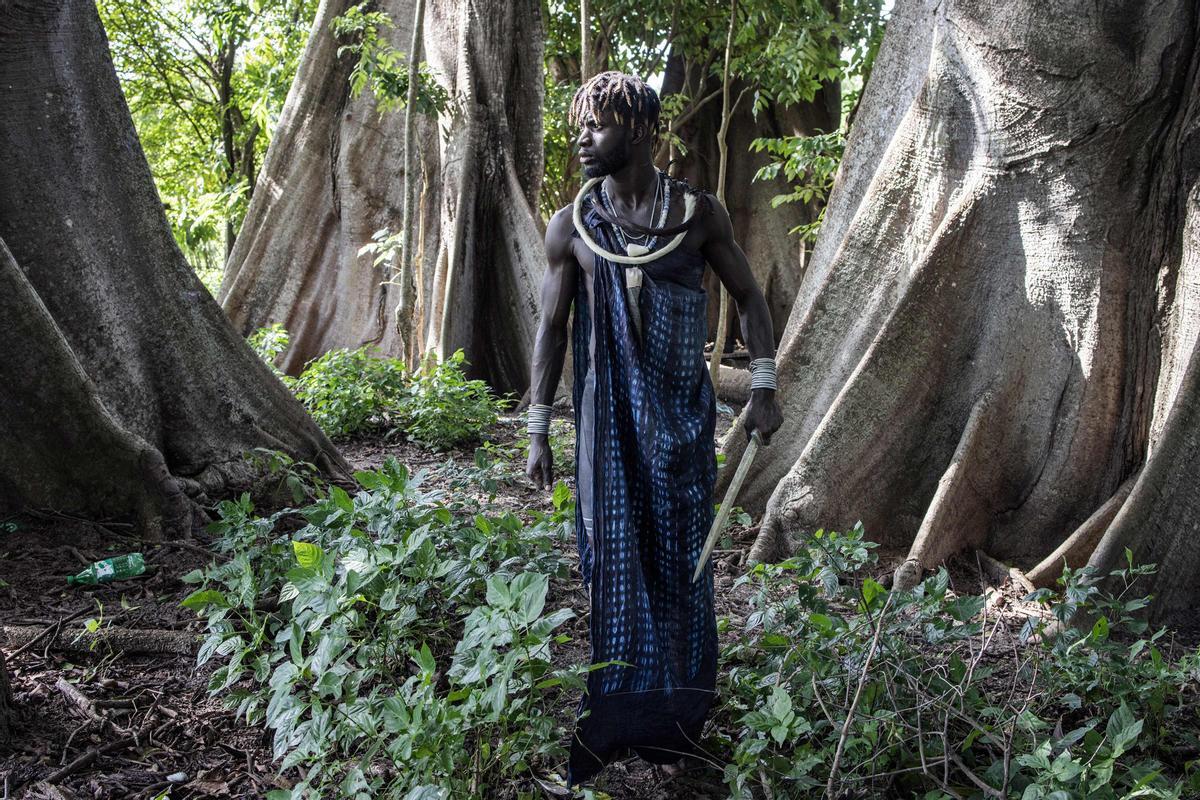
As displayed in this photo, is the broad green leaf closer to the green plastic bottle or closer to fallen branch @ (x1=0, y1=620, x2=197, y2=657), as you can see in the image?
fallen branch @ (x1=0, y1=620, x2=197, y2=657)

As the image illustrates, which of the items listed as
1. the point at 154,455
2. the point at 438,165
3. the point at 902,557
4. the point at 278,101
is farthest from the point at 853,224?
the point at 278,101

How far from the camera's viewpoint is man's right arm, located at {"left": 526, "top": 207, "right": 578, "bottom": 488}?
3.03 m

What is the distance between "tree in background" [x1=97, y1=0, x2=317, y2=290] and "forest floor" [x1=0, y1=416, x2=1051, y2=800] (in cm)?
877

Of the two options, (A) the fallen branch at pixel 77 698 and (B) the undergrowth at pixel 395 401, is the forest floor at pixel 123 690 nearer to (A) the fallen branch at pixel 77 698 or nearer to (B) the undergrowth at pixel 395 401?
(A) the fallen branch at pixel 77 698

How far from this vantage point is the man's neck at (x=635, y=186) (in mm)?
2928

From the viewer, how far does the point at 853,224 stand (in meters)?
5.07

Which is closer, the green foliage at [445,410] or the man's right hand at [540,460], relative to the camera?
the man's right hand at [540,460]

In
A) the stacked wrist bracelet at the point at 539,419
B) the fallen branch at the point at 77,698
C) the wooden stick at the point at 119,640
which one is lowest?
the fallen branch at the point at 77,698

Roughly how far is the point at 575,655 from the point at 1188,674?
1925mm

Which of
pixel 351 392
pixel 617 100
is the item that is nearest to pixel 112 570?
pixel 617 100

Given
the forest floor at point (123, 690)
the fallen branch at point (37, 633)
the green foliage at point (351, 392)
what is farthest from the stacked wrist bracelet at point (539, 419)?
the green foliage at point (351, 392)

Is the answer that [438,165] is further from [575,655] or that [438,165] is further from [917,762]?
[917,762]

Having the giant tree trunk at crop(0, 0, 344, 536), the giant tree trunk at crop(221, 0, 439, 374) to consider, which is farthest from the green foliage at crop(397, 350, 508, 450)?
the giant tree trunk at crop(221, 0, 439, 374)

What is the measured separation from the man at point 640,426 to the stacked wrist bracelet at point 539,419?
15 centimetres
